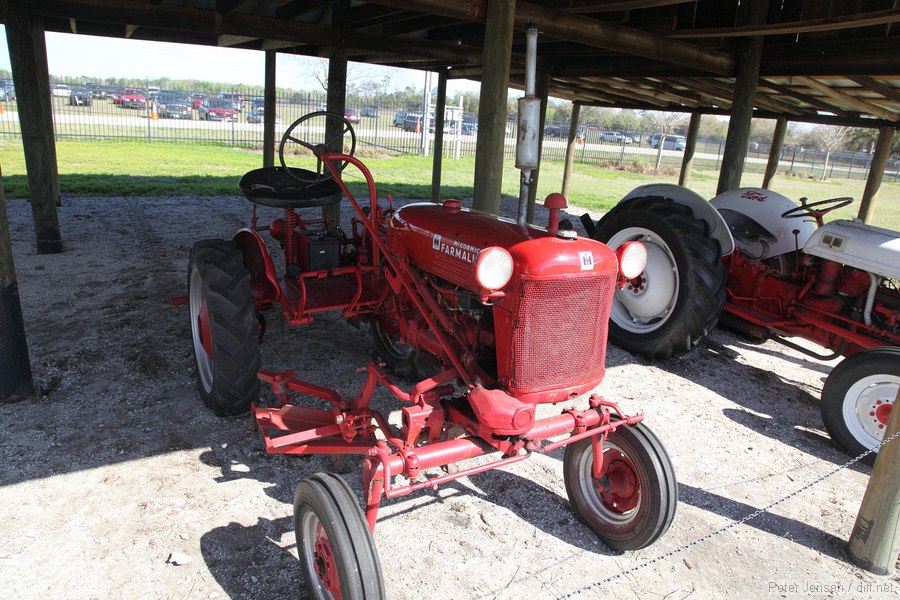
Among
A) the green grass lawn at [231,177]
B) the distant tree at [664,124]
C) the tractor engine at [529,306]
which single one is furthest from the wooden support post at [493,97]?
the distant tree at [664,124]

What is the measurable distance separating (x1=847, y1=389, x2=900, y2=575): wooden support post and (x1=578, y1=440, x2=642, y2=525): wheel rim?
3.21 feet

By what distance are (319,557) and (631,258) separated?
63.3 inches

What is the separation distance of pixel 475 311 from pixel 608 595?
3.97 feet

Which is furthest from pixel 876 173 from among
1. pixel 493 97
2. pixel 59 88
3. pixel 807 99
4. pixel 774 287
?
pixel 59 88

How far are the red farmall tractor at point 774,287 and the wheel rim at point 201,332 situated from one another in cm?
296

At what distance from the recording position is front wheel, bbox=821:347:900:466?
3430 millimetres

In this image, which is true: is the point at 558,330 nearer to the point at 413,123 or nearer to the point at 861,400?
the point at 861,400

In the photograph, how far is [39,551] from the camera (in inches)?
93.2

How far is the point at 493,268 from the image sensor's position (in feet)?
7.07

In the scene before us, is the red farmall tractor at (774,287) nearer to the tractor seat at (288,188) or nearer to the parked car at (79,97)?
the tractor seat at (288,188)

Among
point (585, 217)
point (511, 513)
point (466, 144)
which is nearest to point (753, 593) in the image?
point (511, 513)

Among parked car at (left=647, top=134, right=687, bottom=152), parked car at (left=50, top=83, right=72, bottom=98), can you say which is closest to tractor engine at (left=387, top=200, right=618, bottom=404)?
parked car at (left=50, top=83, right=72, bottom=98)

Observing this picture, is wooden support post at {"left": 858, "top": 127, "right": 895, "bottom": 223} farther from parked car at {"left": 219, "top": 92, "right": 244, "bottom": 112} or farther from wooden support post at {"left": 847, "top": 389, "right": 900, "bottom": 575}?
parked car at {"left": 219, "top": 92, "right": 244, "bottom": 112}

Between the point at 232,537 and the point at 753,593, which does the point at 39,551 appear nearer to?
the point at 232,537
